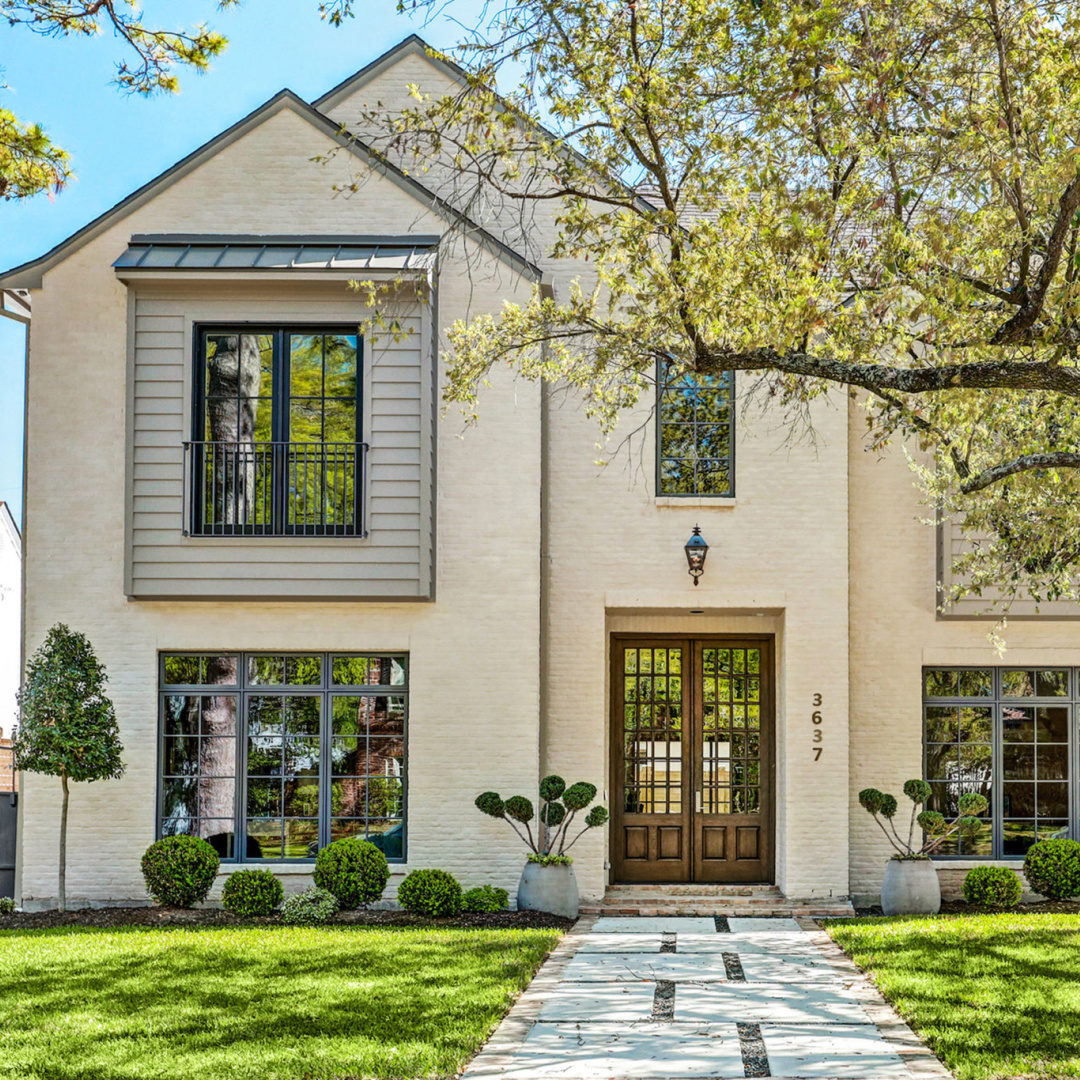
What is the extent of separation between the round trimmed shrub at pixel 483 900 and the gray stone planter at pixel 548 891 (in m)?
0.19

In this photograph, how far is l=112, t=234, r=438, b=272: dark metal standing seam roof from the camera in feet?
40.8

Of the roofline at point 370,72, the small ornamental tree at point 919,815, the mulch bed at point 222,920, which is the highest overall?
the roofline at point 370,72

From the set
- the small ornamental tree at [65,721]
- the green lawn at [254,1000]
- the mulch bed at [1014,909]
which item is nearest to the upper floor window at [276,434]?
the small ornamental tree at [65,721]

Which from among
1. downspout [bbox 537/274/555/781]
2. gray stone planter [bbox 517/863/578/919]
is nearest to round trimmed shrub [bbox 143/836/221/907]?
gray stone planter [bbox 517/863/578/919]

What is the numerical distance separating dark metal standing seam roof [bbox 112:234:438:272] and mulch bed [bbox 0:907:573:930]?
606 centimetres

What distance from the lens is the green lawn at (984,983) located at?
6715 millimetres

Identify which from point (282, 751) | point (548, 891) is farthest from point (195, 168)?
point (548, 891)

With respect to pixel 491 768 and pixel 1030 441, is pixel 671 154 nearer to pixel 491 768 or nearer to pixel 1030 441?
pixel 1030 441

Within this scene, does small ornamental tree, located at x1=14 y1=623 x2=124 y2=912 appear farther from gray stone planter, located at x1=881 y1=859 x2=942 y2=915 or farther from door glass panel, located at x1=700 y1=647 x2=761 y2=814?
gray stone planter, located at x1=881 y1=859 x2=942 y2=915

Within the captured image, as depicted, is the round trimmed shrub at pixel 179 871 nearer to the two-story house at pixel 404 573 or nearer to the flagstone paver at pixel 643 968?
the two-story house at pixel 404 573

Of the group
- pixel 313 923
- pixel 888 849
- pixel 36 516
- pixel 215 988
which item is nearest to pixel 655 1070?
pixel 215 988

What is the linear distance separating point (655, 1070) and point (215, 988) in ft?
10.3

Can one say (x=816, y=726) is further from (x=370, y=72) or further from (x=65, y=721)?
(x=370, y=72)

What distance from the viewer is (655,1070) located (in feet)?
21.6
